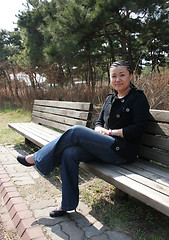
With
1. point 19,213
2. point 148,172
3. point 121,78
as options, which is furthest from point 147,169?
point 19,213

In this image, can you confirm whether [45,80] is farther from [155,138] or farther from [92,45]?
[155,138]

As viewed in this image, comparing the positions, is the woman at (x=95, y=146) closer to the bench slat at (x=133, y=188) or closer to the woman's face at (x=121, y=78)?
the woman's face at (x=121, y=78)

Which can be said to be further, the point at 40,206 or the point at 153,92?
the point at 153,92

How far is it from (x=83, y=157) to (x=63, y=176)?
0.26 metres

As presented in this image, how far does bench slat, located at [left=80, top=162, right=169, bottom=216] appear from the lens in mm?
1473

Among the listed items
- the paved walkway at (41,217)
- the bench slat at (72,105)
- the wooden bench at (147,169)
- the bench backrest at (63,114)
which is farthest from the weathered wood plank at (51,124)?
the paved walkway at (41,217)

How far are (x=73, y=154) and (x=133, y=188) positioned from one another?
663mm

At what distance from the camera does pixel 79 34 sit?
6082 millimetres

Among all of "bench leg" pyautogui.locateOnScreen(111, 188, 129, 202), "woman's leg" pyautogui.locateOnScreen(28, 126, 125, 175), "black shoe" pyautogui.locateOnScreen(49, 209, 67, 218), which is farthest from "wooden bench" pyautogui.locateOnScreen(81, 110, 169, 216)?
"black shoe" pyautogui.locateOnScreen(49, 209, 67, 218)

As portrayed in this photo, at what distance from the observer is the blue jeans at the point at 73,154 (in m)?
2.06

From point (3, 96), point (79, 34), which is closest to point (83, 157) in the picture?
point (79, 34)

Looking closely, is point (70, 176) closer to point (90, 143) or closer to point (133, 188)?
point (90, 143)

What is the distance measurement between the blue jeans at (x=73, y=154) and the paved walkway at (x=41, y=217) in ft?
0.53

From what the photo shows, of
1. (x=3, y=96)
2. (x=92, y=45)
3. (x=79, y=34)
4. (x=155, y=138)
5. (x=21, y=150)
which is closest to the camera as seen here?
(x=155, y=138)
